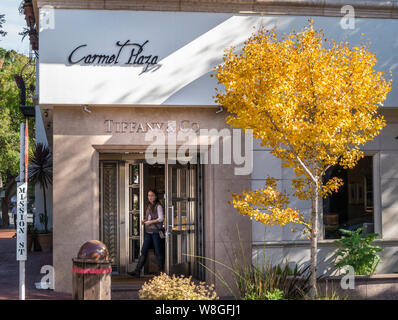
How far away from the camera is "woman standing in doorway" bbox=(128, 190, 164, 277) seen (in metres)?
11.8

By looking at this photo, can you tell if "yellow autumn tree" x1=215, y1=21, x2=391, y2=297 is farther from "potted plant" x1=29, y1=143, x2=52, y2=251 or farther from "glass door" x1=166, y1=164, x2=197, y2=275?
"potted plant" x1=29, y1=143, x2=52, y2=251

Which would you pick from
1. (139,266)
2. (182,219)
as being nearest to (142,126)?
(182,219)

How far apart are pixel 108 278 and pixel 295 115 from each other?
12.8 ft

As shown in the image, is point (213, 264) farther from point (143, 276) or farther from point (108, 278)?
point (108, 278)

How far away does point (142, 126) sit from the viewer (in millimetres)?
11172

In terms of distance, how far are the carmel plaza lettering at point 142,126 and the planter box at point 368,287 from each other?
421cm

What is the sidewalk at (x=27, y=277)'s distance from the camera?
406 inches

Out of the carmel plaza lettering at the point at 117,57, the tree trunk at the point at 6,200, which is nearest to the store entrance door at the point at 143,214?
the carmel plaza lettering at the point at 117,57

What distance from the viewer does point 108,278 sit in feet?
24.5

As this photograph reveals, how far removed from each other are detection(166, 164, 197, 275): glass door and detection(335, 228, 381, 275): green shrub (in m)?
3.21

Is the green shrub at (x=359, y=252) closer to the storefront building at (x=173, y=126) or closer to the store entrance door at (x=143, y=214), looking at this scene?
the storefront building at (x=173, y=126)

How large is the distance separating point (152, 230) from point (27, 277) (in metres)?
3.26

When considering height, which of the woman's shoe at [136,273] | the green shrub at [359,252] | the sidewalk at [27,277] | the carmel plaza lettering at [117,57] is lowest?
the sidewalk at [27,277]
